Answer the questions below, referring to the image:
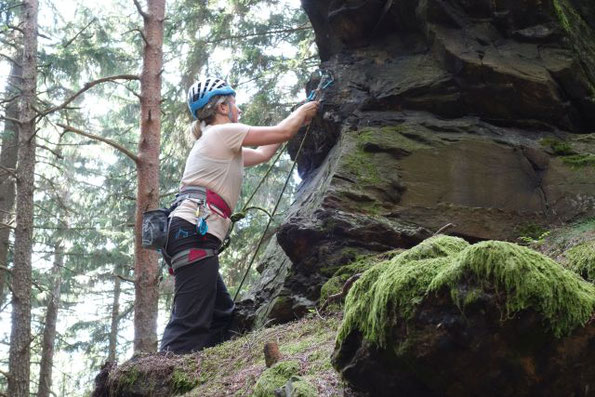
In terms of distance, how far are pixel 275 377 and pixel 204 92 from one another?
11.8ft

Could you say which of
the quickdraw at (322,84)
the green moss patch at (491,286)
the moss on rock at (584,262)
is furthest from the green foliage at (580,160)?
the green moss patch at (491,286)

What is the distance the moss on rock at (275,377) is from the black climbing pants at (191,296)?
2.11m

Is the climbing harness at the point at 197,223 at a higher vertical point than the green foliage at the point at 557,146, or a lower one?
lower

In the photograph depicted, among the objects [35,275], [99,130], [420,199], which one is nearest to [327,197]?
[420,199]

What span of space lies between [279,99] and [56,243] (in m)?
11.7

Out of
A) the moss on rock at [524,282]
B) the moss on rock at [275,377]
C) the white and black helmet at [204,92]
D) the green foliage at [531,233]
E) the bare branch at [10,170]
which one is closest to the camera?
the moss on rock at [524,282]

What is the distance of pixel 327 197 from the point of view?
612 cm

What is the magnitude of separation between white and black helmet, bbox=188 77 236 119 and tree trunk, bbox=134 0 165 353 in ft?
8.52

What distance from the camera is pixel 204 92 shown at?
21.8 ft

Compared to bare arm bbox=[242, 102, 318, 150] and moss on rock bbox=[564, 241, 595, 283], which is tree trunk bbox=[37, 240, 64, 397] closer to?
bare arm bbox=[242, 102, 318, 150]

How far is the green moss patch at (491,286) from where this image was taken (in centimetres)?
268

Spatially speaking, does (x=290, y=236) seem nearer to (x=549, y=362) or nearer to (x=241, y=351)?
(x=241, y=351)

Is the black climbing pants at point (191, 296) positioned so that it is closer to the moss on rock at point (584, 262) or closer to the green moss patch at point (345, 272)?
the green moss patch at point (345, 272)

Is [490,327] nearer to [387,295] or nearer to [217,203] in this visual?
[387,295]
